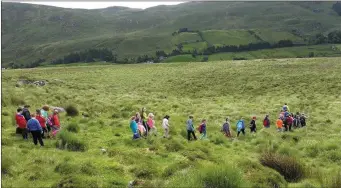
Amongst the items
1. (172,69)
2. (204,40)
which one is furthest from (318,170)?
(204,40)

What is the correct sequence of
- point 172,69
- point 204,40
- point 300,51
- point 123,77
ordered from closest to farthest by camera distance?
point 123,77 → point 172,69 → point 300,51 → point 204,40

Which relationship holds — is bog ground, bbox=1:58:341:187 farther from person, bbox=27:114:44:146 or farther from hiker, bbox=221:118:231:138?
hiker, bbox=221:118:231:138

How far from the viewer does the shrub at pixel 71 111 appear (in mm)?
27719

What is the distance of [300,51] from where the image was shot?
415 feet

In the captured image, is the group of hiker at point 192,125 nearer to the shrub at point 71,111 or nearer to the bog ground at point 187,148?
the bog ground at point 187,148

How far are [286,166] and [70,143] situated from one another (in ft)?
31.1

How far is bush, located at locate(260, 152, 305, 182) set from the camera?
14352 mm

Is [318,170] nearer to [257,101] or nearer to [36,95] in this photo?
[36,95]

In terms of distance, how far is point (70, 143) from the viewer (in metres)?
17.2

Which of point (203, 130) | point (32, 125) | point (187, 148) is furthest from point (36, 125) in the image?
point (203, 130)

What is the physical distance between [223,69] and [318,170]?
Answer: 55.3 metres

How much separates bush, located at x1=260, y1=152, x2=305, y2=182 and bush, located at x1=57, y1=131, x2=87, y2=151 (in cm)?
804

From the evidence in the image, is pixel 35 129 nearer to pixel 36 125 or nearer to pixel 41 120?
pixel 36 125

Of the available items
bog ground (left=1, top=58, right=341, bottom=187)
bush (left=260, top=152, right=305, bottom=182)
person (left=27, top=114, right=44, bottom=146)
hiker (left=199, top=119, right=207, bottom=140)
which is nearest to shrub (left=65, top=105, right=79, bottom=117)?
bog ground (left=1, top=58, right=341, bottom=187)
